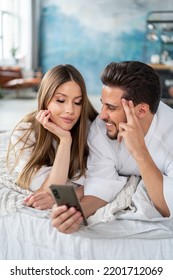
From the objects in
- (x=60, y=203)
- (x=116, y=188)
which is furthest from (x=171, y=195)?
(x=60, y=203)

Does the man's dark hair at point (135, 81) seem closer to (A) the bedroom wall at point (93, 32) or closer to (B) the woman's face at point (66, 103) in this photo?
(B) the woman's face at point (66, 103)

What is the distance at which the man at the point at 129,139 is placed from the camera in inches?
66.1

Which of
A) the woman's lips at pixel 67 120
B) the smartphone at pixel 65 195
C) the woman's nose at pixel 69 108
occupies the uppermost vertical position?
the woman's nose at pixel 69 108

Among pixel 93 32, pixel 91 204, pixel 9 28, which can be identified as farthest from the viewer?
pixel 93 32

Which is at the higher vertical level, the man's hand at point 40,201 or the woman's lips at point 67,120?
the woman's lips at point 67,120

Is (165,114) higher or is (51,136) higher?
(165,114)

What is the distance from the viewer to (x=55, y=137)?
2.17 m

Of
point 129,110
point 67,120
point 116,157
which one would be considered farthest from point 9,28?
point 129,110

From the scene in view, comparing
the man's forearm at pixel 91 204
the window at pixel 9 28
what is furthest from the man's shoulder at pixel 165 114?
the window at pixel 9 28

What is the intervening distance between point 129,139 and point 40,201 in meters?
0.48

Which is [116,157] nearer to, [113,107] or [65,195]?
[113,107]

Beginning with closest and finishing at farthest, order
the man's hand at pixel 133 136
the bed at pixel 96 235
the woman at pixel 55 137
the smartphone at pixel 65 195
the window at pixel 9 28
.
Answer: the smartphone at pixel 65 195 → the bed at pixel 96 235 → the man's hand at pixel 133 136 → the woman at pixel 55 137 → the window at pixel 9 28

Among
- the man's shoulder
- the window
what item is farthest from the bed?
the window

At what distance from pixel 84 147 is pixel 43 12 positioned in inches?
413
